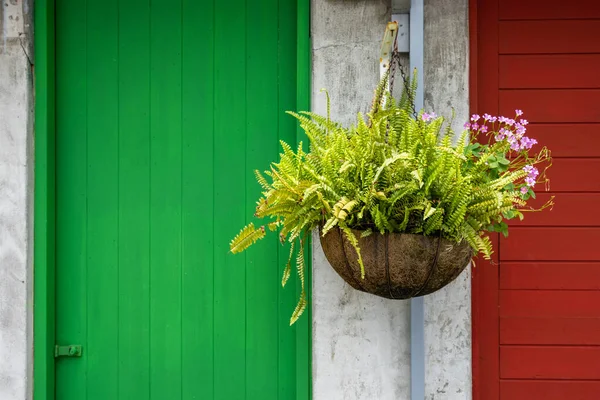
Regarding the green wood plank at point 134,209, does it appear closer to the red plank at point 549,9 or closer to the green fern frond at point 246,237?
the green fern frond at point 246,237

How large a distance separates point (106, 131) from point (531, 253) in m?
2.11

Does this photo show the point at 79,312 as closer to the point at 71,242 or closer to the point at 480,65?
the point at 71,242

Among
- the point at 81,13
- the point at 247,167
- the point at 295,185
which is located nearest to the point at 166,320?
the point at 247,167

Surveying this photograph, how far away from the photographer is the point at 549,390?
9.72 ft

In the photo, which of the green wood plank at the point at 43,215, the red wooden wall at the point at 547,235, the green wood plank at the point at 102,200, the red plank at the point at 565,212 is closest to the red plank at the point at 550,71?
the red wooden wall at the point at 547,235

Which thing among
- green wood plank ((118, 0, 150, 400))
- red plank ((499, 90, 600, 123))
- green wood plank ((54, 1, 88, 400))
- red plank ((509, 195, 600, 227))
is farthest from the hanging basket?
green wood plank ((54, 1, 88, 400))

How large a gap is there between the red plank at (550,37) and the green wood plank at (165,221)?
159 cm

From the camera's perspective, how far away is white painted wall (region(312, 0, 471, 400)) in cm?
288

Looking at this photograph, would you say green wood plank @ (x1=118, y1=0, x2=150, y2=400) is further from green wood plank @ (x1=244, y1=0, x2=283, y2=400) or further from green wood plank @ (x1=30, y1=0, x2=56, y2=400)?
green wood plank @ (x1=244, y1=0, x2=283, y2=400)

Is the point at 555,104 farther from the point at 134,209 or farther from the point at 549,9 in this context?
the point at 134,209

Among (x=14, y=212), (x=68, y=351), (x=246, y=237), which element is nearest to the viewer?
(x=246, y=237)

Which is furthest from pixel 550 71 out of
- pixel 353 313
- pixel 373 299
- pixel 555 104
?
pixel 353 313

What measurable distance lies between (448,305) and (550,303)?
49cm

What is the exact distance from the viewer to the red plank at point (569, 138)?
298 centimetres
